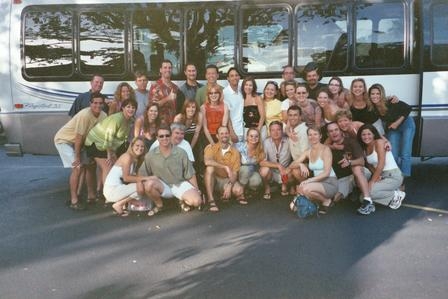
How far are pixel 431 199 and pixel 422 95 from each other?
167 centimetres

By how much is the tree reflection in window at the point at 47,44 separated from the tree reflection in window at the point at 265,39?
115 inches

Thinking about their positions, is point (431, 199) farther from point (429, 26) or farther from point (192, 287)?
point (192, 287)

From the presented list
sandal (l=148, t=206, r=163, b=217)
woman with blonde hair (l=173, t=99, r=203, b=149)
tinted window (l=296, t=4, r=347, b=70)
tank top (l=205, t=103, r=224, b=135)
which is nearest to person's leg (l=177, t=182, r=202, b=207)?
sandal (l=148, t=206, r=163, b=217)

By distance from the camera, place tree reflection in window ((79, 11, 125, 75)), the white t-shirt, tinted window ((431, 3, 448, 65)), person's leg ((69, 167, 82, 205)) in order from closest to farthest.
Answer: the white t-shirt
person's leg ((69, 167, 82, 205))
tinted window ((431, 3, 448, 65))
tree reflection in window ((79, 11, 125, 75))

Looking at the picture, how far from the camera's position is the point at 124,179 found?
23.7 feet

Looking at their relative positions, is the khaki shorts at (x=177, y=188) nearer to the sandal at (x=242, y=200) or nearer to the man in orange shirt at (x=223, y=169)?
the man in orange shirt at (x=223, y=169)

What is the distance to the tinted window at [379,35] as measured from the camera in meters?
8.66

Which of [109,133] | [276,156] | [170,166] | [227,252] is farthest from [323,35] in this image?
[227,252]

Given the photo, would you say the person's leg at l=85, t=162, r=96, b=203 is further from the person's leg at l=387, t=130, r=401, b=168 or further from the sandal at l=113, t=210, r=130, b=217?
the person's leg at l=387, t=130, r=401, b=168

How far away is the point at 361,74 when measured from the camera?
878 cm

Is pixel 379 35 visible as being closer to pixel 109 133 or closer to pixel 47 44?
pixel 109 133

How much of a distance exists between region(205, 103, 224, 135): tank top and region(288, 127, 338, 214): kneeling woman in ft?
4.41

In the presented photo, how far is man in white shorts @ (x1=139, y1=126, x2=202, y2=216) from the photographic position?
23.5 ft

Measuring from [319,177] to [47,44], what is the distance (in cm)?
503
